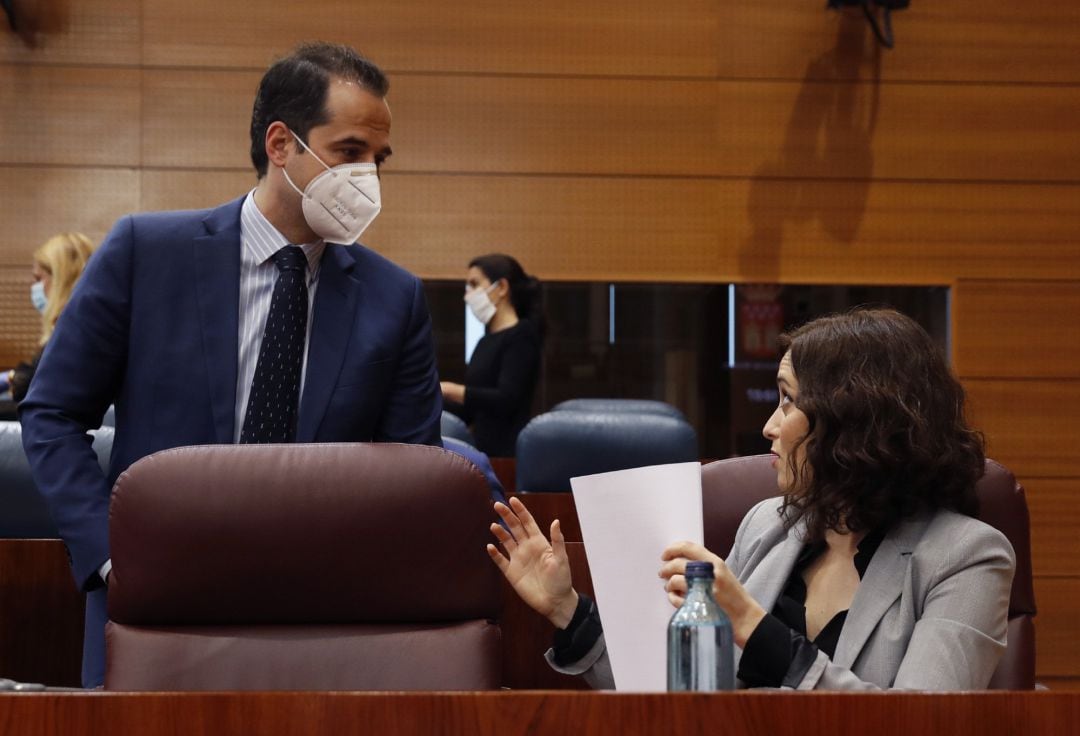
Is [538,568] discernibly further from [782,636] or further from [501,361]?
[501,361]

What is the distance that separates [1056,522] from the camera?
19.4ft

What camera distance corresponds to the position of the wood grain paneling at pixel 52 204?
5.67m

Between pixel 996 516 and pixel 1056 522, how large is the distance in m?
4.37

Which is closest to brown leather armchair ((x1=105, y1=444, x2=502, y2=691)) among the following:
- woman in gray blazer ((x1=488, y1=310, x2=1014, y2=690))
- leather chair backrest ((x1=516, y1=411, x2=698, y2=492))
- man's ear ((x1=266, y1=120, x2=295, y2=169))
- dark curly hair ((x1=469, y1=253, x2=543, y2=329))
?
woman in gray blazer ((x1=488, y1=310, x2=1014, y2=690))

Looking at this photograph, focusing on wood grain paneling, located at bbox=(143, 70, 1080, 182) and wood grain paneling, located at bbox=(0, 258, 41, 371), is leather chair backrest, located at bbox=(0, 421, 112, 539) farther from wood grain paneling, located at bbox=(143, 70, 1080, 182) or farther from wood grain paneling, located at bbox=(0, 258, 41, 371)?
wood grain paneling, located at bbox=(143, 70, 1080, 182)

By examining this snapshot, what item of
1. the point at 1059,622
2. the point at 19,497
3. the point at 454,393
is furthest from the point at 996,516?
the point at 1059,622

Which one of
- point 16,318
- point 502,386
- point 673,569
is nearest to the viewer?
point 673,569

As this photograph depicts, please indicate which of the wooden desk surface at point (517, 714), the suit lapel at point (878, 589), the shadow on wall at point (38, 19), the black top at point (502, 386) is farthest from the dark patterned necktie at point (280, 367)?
the shadow on wall at point (38, 19)

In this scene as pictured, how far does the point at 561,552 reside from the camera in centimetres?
177

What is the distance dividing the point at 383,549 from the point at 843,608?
646mm

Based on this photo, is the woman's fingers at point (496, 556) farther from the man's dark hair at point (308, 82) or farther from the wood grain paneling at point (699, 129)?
the wood grain paneling at point (699, 129)

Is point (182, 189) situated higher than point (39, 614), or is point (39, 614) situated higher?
point (182, 189)

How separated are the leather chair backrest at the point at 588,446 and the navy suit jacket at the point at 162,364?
1318 millimetres

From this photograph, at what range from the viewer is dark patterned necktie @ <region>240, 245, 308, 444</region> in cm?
203
